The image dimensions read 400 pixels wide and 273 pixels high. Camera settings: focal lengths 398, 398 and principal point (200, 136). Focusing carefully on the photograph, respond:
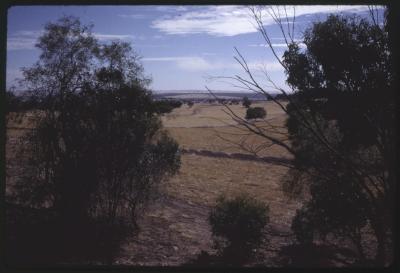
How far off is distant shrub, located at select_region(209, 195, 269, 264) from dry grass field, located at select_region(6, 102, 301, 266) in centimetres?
52

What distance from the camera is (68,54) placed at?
12266mm

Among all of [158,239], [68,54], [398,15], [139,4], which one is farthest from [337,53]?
[158,239]

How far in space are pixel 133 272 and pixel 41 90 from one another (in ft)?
25.5

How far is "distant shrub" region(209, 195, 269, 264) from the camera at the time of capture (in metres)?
12.8

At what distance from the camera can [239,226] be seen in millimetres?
12836

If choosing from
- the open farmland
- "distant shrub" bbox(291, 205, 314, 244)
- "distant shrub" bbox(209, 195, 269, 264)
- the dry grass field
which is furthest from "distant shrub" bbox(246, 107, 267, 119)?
"distant shrub" bbox(209, 195, 269, 264)

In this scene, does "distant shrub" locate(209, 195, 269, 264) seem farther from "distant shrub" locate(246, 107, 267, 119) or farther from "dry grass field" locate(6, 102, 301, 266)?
"distant shrub" locate(246, 107, 267, 119)

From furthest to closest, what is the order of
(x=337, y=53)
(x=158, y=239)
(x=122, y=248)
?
(x=158, y=239) → (x=122, y=248) → (x=337, y=53)

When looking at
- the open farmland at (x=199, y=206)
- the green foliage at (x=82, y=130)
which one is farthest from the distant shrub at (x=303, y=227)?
the green foliage at (x=82, y=130)

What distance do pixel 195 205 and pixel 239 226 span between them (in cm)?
702

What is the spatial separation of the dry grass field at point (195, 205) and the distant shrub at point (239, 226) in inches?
20.6

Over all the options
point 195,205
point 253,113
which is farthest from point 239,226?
point 253,113

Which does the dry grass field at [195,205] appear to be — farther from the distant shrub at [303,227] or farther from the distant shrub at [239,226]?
the distant shrub at [303,227]

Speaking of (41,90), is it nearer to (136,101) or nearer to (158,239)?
(136,101)
